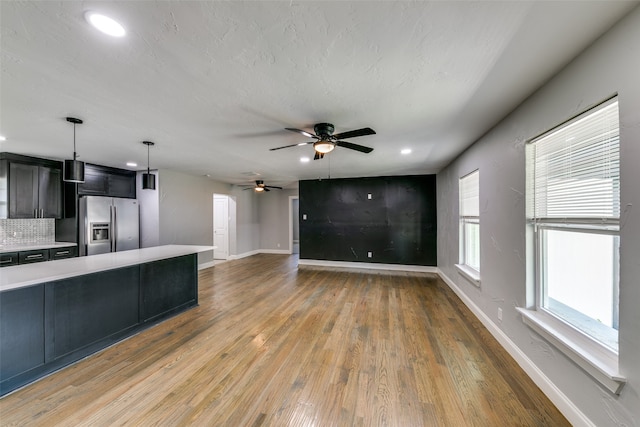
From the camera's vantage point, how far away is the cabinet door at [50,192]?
4184 mm

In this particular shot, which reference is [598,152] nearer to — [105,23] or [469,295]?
[469,295]

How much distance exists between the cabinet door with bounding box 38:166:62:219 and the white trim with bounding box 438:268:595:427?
6779mm

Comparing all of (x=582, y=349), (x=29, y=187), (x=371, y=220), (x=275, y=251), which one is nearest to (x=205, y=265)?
(x=275, y=251)

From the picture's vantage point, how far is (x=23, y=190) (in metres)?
4.00

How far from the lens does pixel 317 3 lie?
1193mm

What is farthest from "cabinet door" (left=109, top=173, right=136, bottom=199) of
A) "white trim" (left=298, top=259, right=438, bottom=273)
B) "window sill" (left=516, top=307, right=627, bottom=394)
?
"window sill" (left=516, top=307, right=627, bottom=394)

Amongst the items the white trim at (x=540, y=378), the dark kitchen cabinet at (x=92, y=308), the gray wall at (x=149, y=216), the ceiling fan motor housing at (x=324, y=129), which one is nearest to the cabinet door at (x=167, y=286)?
the dark kitchen cabinet at (x=92, y=308)

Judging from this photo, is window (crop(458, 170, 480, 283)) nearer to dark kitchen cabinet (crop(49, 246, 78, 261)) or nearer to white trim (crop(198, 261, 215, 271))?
white trim (crop(198, 261, 215, 271))

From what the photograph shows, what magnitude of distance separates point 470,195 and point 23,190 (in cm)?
704

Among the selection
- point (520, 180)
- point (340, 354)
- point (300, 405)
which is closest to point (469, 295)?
point (520, 180)

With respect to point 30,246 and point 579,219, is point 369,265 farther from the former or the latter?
point 30,246

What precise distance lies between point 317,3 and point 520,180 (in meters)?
2.24

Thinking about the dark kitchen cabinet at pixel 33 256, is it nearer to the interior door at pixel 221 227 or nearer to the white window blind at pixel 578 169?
the interior door at pixel 221 227

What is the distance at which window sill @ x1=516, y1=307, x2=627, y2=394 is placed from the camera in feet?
4.43
